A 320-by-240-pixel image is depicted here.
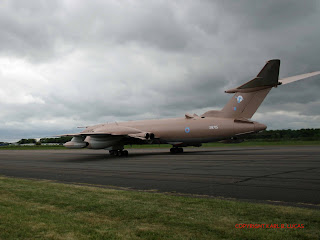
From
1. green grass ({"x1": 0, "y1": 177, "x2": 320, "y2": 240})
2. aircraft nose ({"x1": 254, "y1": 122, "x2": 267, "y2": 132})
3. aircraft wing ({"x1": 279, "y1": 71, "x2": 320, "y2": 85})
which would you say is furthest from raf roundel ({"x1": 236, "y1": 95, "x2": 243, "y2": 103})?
green grass ({"x1": 0, "y1": 177, "x2": 320, "y2": 240})

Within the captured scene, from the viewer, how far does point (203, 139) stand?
26.8 meters

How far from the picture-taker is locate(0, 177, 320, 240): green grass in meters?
4.30

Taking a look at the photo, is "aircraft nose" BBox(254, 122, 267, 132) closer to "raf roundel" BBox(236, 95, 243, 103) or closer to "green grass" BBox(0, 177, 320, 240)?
"raf roundel" BBox(236, 95, 243, 103)

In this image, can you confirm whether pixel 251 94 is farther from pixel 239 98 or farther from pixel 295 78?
pixel 295 78

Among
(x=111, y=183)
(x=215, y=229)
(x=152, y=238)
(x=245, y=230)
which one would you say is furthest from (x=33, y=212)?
(x=111, y=183)

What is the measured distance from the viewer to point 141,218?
523 centimetres

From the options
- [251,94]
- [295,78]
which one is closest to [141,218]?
[251,94]

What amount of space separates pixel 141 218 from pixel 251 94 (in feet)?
72.5

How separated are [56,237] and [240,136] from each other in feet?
75.5

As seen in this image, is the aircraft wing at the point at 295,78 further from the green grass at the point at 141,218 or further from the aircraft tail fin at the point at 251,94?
the green grass at the point at 141,218

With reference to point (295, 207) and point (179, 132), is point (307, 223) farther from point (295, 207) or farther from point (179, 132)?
point (179, 132)

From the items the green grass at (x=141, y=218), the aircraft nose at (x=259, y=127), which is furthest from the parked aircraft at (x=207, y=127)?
the green grass at (x=141, y=218)

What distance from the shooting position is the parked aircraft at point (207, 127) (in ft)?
81.1

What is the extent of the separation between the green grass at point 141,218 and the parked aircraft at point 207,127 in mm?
19192
